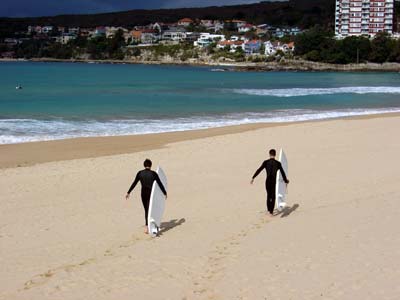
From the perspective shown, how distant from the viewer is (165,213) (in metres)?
10.1

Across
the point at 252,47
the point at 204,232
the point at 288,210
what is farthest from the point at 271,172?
the point at 252,47

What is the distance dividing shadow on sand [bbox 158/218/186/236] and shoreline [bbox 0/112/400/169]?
708 cm

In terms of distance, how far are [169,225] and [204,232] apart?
79 cm

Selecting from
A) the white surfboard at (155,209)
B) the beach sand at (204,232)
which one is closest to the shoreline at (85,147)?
the beach sand at (204,232)

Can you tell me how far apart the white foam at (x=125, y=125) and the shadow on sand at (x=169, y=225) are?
38.4ft

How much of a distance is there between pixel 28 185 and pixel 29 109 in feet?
71.7

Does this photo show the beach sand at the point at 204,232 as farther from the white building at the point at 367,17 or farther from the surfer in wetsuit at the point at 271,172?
the white building at the point at 367,17

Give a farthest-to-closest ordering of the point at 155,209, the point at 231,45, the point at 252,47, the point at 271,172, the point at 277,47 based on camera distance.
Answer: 1. the point at 231,45
2. the point at 252,47
3. the point at 277,47
4. the point at 271,172
5. the point at 155,209

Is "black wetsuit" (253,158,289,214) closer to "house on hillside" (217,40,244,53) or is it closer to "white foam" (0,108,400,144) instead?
"white foam" (0,108,400,144)

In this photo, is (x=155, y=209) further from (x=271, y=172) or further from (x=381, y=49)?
(x=381, y=49)

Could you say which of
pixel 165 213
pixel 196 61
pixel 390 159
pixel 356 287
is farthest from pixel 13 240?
pixel 196 61

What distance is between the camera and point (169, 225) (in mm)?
9367

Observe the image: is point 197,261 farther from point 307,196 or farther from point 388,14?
point 388,14

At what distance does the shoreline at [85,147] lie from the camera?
16.7 metres
